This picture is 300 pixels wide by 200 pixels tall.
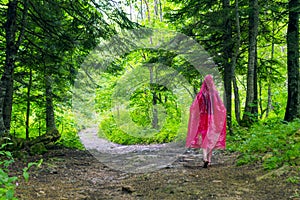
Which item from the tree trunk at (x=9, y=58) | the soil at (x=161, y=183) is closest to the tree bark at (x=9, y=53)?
the tree trunk at (x=9, y=58)

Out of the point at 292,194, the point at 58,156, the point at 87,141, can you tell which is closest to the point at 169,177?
the point at 292,194

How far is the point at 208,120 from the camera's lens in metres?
6.66

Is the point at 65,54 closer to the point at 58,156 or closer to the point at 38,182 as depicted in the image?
the point at 58,156

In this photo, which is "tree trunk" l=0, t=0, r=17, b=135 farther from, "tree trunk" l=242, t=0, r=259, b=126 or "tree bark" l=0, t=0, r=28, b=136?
"tree trunk" l=242, t=0, r=259, b=126

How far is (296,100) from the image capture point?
30.5 ft

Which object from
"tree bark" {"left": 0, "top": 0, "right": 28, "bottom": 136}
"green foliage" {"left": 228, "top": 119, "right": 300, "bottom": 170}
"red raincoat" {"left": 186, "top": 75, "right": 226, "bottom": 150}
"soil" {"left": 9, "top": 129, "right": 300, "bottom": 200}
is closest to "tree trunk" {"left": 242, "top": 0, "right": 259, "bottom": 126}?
"green foliage" {"left": 228, "top": 119, "right": 300, "bottom": 170}

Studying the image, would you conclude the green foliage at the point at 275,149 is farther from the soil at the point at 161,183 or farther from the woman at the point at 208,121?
the woman at the point at 208,121

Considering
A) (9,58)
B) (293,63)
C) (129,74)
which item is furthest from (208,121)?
(129,74)

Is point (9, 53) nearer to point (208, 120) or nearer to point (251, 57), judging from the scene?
point (208, 120)

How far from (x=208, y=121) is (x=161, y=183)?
206cm

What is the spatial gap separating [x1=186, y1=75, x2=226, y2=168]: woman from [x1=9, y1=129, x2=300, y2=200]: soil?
51 centimetres

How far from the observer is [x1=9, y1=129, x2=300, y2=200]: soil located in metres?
4.28

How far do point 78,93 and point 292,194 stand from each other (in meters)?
8.18

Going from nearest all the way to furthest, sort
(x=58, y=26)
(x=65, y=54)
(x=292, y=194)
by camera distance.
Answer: (x=292, y=194)
(x=58, y=26)
(x=65, y=54)
